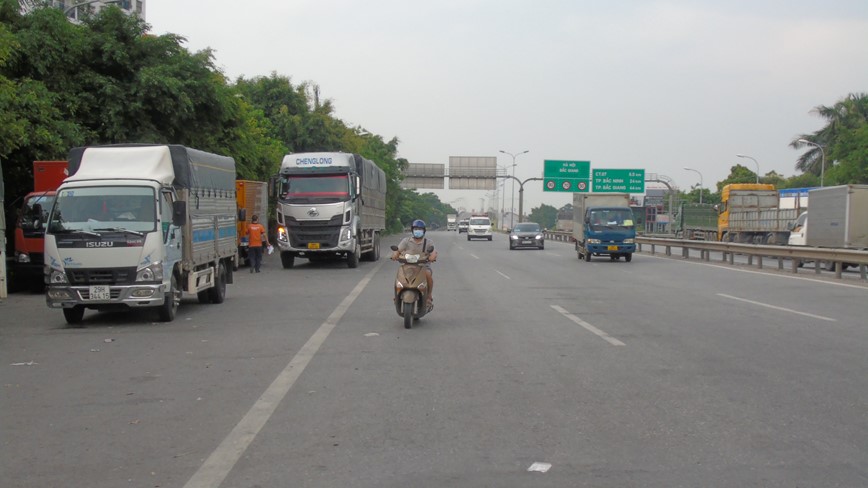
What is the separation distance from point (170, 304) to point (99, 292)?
3.74ft

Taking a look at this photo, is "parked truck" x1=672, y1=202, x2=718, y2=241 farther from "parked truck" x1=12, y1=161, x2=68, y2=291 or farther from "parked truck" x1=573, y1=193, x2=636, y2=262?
"parked truck" x1=12, y1=161, x2=68, y2=291

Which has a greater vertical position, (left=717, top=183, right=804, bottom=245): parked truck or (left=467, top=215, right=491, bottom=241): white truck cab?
(left=717, top=183, right=804, bottom=245): parked truck

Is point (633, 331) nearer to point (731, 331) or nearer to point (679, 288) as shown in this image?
point (731, 331)

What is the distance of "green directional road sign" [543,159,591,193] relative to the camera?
58.6 m

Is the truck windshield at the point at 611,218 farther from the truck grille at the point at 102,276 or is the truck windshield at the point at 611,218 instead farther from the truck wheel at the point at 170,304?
the truck grille at the point at 102,276

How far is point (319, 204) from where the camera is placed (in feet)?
85.1

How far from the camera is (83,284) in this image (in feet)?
40.1

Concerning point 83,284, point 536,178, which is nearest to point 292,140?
point 536,178

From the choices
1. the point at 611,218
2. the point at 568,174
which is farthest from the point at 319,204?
the point at 568,174

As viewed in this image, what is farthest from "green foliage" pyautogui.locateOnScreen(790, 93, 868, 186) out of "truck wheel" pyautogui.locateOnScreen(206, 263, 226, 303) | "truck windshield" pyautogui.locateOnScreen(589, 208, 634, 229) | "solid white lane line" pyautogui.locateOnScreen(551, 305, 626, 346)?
"truck wheel" pyautogui.locateOnScreen(206, 263, 226, 303)

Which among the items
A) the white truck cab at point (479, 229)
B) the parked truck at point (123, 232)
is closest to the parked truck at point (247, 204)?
the parked truck at point (123, 232)

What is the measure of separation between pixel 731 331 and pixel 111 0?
20.5m

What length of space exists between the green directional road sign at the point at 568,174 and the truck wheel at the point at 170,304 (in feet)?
154

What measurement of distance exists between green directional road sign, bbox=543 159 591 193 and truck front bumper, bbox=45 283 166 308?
1894 inches
